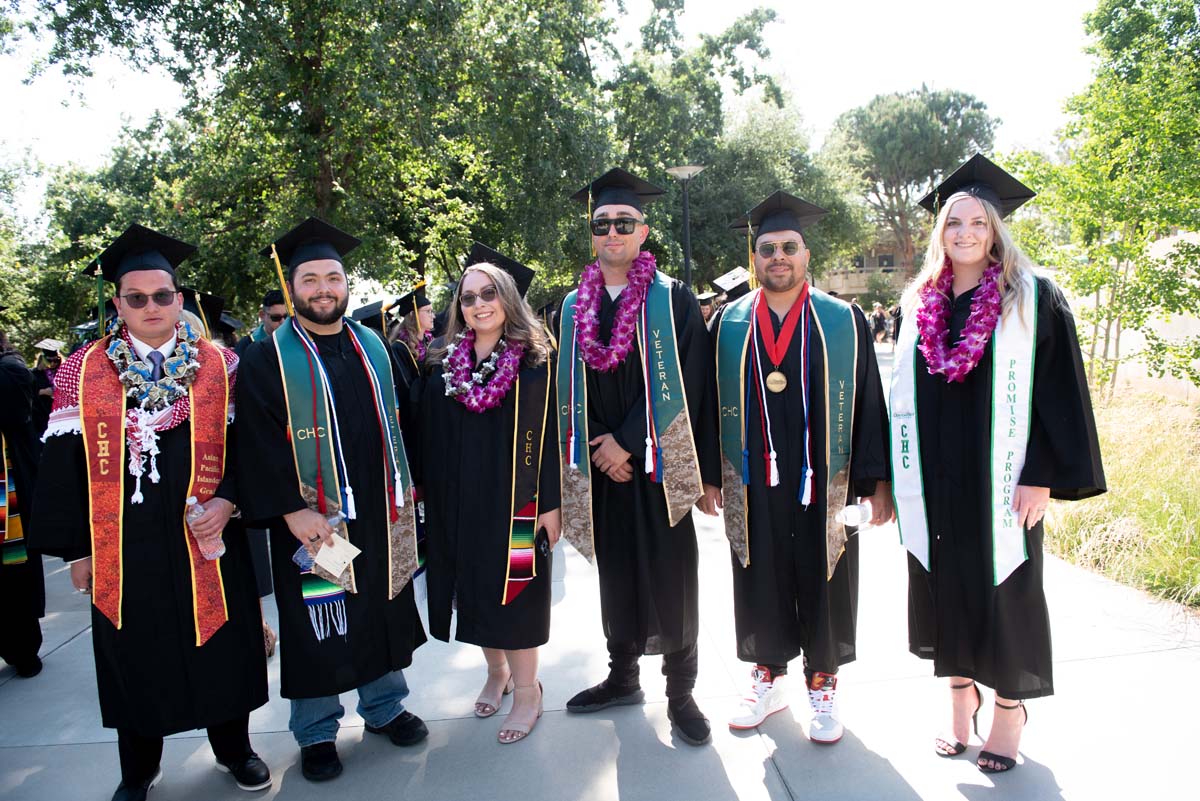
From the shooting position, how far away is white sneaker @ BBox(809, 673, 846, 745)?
3.03 metres

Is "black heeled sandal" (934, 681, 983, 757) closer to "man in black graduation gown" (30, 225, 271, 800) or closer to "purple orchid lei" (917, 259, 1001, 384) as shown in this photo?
"purple orchid lei" (917, 259, 1001, 384)

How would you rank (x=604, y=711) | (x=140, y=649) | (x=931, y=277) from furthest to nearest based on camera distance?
(x=604, y=711) → (x=931, y=277) → (x=140, y=649)

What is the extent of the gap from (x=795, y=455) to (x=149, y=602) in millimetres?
2501

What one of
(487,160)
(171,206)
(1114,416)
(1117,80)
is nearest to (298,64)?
(487,160)

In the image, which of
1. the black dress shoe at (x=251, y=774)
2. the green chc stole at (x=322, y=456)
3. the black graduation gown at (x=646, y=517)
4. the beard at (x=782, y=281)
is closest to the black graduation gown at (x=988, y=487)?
the beard at (x=782, y=281)

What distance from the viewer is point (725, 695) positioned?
137 inches

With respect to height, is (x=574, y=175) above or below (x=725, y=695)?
above

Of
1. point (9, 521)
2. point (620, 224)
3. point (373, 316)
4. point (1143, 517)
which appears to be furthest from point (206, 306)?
point (1143, 517)

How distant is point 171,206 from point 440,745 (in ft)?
41.1

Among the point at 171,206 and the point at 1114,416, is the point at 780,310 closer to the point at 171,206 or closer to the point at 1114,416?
the point at 1114,416

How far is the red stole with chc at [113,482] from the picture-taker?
267 cm

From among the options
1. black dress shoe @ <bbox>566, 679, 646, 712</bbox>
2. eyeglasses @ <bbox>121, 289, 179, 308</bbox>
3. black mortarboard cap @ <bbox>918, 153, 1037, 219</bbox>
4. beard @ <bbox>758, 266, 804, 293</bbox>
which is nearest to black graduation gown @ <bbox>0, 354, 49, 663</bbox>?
eyeglasses @ <bbox>121, 289, 179, 308</bbox>

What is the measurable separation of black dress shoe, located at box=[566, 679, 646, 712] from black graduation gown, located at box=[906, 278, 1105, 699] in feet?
4.30

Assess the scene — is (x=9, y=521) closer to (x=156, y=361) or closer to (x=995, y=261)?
(x=156, y=361)
